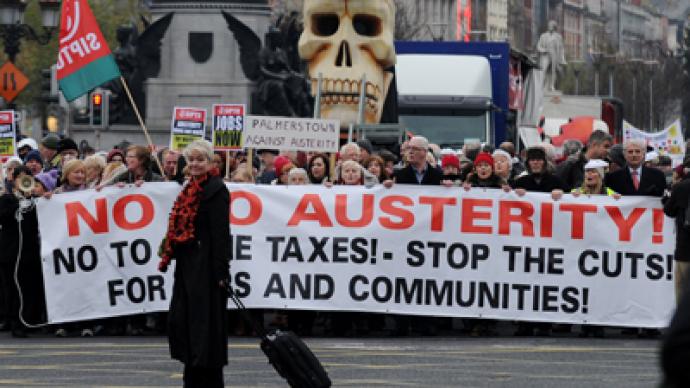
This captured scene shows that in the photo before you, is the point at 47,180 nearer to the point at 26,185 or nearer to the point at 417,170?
the point at 26,185

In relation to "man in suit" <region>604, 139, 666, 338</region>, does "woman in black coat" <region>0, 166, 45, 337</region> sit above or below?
below

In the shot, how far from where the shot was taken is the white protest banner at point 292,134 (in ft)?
64.8

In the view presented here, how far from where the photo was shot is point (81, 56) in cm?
2148

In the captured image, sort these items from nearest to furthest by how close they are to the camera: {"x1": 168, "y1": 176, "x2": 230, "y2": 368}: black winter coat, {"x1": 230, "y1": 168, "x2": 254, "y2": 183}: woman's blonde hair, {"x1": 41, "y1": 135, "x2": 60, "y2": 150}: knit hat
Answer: {"x1": 168, "y1": 176, "x2": 230, "y2": 368}: black winter coat, {"x1": 230, "y1": 168, "x2": 254, "y2": 183}: woman's blonde hair, {"x1": 41, "y1": 135, "x2": 60, "y2": 150}: knit hat

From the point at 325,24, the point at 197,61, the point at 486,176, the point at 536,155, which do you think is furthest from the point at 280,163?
the point at 197,61

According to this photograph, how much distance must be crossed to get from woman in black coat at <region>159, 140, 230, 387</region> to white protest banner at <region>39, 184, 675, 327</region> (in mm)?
4825

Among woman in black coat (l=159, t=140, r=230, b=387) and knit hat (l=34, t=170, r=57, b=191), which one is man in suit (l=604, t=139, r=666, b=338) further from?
woman in black coat (l=159, t=140, r=230, b=387)

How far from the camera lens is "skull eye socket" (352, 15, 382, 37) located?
29.1 metres

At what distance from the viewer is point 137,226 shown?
16859 mm

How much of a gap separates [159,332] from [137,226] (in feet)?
3.06

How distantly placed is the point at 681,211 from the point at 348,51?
1336 centimetres

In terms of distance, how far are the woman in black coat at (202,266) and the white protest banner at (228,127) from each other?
29.1ft

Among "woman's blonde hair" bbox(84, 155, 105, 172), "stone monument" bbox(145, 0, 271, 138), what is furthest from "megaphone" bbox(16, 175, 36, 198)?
"stone monument" bbox(145, 0, 271, 138)

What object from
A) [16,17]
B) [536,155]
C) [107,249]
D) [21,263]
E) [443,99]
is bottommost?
[21,263]
